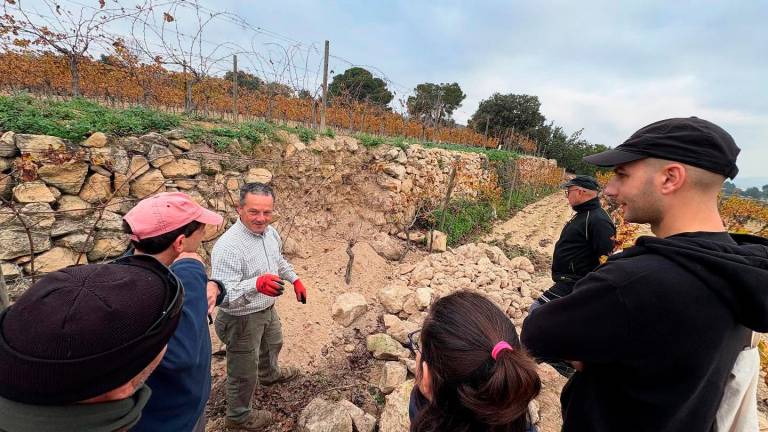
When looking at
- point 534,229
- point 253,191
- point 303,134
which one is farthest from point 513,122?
point 253,191

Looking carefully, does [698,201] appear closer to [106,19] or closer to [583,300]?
[583,300]

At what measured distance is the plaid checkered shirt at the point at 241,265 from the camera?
2.21 metres

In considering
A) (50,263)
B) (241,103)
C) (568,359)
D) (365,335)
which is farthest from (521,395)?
(241,103)

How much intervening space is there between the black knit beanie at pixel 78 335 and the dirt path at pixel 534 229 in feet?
26.6

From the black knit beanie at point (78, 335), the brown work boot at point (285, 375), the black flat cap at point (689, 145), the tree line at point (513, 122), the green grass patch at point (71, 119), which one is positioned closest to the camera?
the black knit beanie at point (78, 335)

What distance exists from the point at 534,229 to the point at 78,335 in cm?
1064

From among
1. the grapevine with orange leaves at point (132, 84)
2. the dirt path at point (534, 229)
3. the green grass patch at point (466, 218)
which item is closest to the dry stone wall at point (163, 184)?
the green grass patch at point (466, 218)

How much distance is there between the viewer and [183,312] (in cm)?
134

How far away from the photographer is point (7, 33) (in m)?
4.17

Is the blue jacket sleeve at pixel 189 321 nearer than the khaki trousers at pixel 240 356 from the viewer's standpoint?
Yes

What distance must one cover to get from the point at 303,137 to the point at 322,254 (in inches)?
88.4

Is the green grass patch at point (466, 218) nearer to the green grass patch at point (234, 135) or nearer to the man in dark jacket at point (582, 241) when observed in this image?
the green grass patch at point (234, 135)

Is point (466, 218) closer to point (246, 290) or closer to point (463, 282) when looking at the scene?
point (463, 282)

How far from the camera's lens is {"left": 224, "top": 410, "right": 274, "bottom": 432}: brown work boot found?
7.96ft
